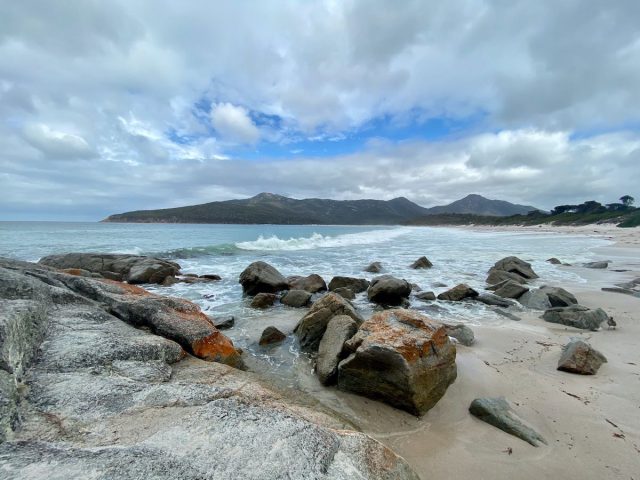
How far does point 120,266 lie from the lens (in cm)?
1670

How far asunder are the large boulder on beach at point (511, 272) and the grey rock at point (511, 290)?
81.8 inches

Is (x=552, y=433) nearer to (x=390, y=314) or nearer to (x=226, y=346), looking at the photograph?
(x=390, y=314)

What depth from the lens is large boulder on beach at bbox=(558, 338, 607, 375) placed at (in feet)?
18.7

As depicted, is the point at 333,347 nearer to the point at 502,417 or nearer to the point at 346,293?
the point at 502,417

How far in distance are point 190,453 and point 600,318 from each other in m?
10.2

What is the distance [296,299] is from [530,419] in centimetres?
779

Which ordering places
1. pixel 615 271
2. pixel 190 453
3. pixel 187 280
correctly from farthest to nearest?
1. pixel 615 271
2. pixel 187 280
3. pixel 190 453

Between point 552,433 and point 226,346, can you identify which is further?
point 226,346

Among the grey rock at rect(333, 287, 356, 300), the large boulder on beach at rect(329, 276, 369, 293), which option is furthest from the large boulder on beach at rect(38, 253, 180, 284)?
the grey rock at rect(333, 287, 356, 300)

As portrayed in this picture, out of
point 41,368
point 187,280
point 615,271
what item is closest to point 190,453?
point 41,368

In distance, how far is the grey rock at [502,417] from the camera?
13.4 feet

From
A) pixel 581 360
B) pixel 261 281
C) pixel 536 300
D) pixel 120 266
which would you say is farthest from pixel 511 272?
pixel 120 266

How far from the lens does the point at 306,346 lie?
717 cm

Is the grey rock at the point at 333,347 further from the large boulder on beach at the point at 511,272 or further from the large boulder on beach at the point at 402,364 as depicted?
the large boulder on beach at the point at 511,272
